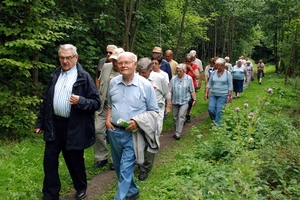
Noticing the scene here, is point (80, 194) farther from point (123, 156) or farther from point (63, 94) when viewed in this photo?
point (63, 94)

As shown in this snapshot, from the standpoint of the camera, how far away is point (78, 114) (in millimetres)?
4664

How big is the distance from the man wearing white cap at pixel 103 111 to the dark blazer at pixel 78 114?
1194 mm

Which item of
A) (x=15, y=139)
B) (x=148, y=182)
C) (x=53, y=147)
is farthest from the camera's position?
(x=15, y=139)

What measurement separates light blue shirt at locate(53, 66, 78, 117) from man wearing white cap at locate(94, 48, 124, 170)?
1258mm

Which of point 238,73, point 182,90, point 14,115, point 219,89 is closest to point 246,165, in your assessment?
point 14,115

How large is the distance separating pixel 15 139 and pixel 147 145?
375 centimetres

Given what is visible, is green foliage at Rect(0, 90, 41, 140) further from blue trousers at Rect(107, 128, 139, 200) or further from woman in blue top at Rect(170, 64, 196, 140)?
woman in blue top at Rect(170, 64, 196, 140)

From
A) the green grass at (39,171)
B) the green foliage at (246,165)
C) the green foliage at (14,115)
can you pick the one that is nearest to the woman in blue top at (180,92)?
the green grass at (39,171)

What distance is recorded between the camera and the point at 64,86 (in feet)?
15.1

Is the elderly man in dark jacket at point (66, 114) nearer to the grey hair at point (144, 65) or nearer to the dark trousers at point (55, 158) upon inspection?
the dark trousers at point (55, 158)

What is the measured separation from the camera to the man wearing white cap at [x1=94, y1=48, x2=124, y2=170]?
5.99 m

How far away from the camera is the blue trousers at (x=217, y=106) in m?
8.86

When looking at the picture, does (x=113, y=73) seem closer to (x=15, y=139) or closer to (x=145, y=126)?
(x=145, y=126)

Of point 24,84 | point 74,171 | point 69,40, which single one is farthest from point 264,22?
point 74,171
